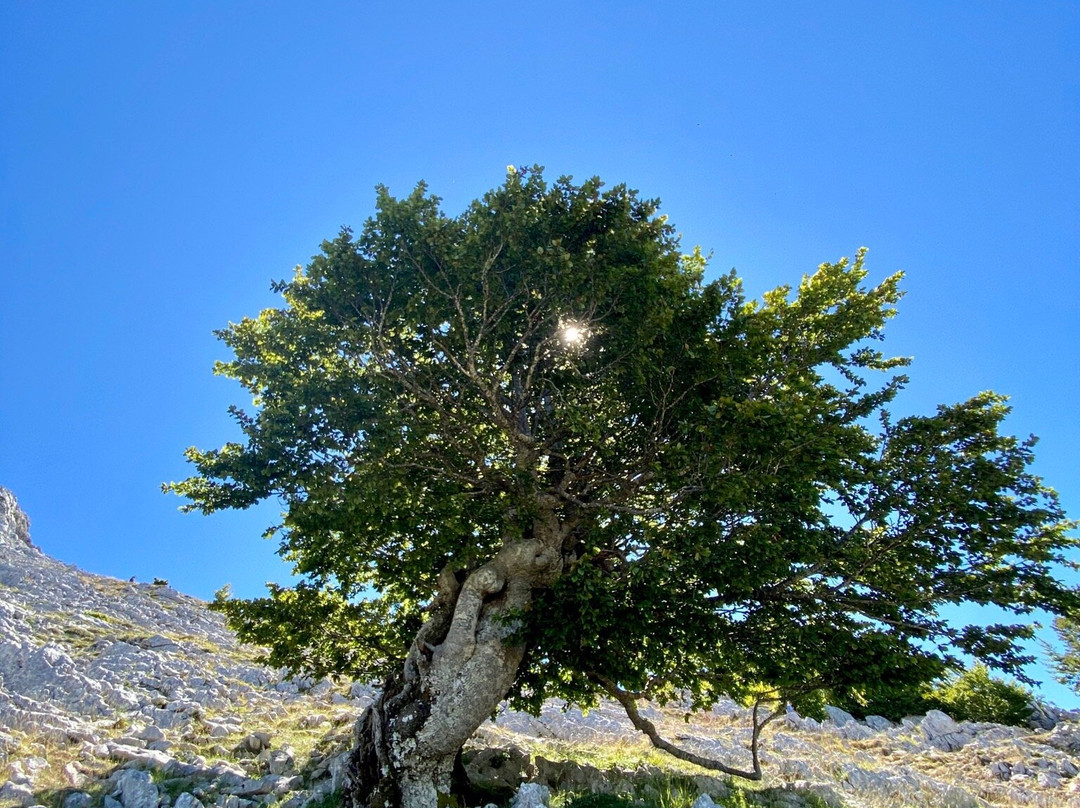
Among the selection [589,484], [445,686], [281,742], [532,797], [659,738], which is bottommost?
[532,797]

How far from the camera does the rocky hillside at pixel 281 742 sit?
1333cm

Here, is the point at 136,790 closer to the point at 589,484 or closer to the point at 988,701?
the point at 589,484

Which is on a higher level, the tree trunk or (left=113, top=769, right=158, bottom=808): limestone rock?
the tree trunk

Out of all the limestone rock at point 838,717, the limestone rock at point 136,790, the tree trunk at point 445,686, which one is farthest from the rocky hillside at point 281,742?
the tree trunk at point 445,686

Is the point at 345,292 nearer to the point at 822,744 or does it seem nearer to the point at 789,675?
the point at 789,675

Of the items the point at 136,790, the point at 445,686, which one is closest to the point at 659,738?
the point at 445,686

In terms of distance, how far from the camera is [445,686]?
13.4 meters

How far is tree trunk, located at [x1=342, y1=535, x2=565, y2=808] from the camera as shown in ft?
42.1

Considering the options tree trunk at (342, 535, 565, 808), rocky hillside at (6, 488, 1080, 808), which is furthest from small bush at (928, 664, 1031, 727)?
tree trunk at (342, 535, 565, 808)

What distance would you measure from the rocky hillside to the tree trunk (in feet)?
5.34

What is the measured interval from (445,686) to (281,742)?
8341 millimetres

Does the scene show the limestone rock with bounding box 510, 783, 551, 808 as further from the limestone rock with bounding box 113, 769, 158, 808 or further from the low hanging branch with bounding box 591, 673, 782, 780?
the limestone rock with bounding box 113, 769, 158, 808

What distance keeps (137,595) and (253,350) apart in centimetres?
3147

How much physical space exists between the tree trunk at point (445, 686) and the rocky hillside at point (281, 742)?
5.34 feet
